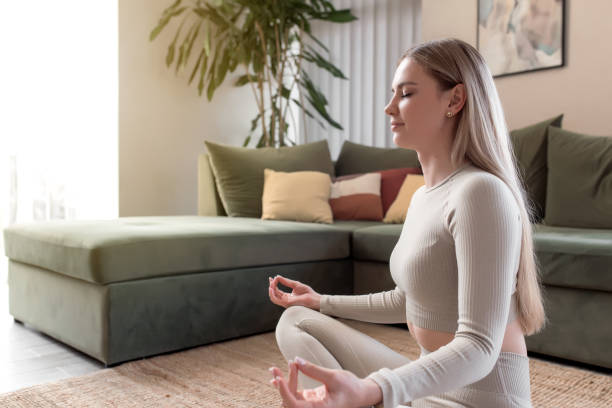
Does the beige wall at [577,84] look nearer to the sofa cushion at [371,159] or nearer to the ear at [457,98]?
the sofa cushion at [371,159]

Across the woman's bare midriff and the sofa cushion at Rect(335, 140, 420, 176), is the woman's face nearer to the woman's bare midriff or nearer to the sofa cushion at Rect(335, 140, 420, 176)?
the woman's bare midriff

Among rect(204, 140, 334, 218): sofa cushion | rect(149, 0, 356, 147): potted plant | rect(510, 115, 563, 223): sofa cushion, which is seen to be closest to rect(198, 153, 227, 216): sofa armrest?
rect(204, 140, 334, 218): sofa cushion

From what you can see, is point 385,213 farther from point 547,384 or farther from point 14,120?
point 14,120

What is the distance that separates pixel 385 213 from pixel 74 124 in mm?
2414

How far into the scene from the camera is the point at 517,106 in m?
3.57

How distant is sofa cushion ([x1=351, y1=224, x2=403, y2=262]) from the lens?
8.51 feet

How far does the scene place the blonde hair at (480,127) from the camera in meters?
0.88

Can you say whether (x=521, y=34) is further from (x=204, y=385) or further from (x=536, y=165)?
(x=204, y=385)

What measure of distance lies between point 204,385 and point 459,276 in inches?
52.0

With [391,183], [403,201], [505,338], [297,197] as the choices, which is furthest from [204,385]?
[391,183]

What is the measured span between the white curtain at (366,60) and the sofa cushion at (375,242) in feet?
Result: 5.85

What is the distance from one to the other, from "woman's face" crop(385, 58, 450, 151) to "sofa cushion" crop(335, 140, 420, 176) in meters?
2.47

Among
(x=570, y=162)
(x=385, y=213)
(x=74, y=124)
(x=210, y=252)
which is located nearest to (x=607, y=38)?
(x=570, y=162)

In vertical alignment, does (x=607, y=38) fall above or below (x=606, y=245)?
above
